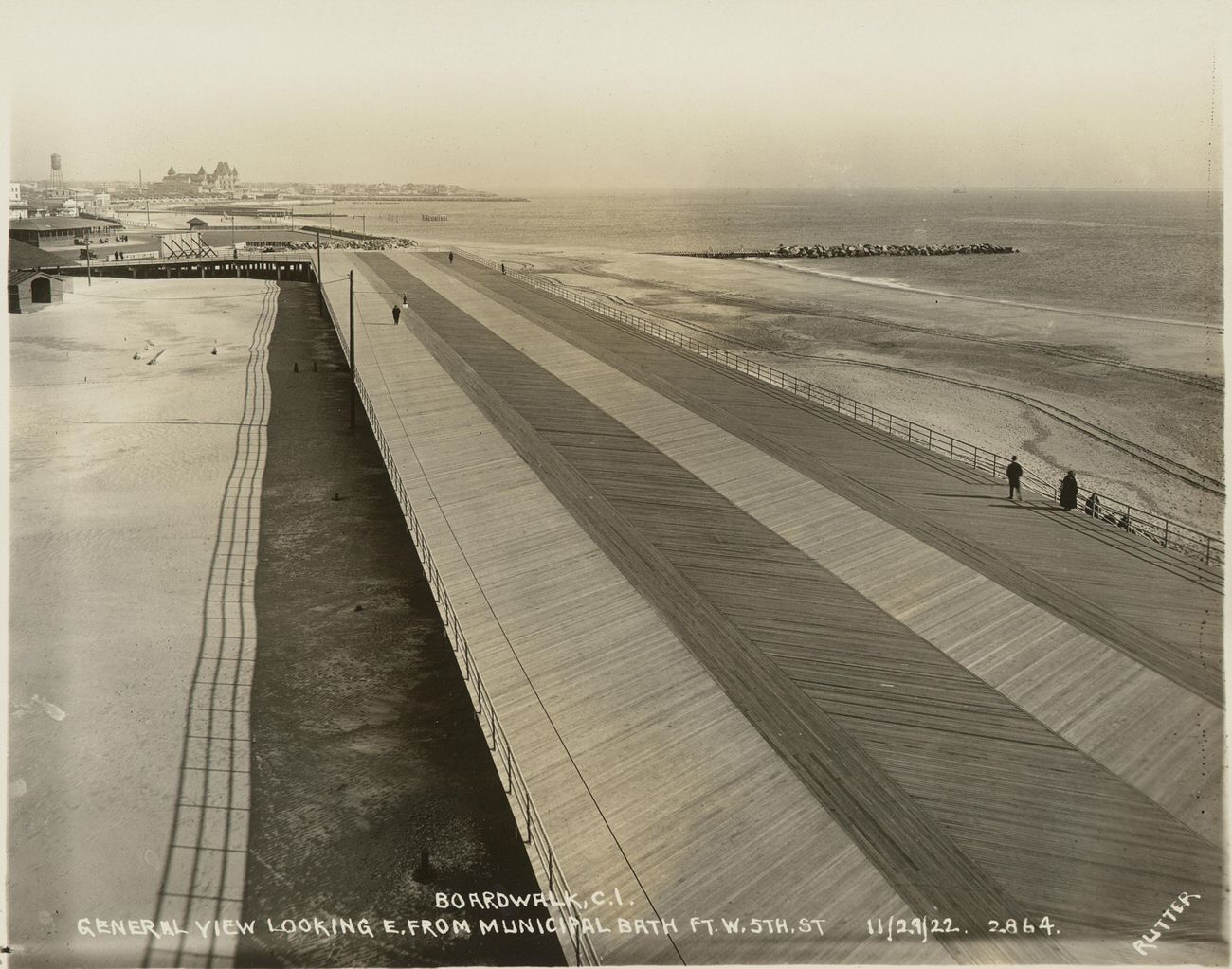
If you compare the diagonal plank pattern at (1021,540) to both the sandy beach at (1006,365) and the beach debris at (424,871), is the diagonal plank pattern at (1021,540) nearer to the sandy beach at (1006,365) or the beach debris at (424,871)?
the sandy beach at (1006,365)

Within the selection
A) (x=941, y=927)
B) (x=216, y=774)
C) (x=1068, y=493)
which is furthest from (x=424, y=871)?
(x=1068, y=493)

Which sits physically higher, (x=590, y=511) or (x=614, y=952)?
(x=590, y=511)

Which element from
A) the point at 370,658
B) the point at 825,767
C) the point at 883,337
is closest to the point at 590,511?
the point at 370,658

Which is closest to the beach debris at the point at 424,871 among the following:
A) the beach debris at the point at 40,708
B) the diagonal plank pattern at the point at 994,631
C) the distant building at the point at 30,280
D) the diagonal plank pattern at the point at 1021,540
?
the beach debris at the point at 40,708

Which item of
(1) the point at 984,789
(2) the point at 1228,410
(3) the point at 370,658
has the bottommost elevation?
(3) the point at 370,658

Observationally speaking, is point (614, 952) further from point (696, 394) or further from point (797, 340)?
point (797, 340)

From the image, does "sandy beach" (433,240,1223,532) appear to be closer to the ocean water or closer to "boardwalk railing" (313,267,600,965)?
the ocean water
